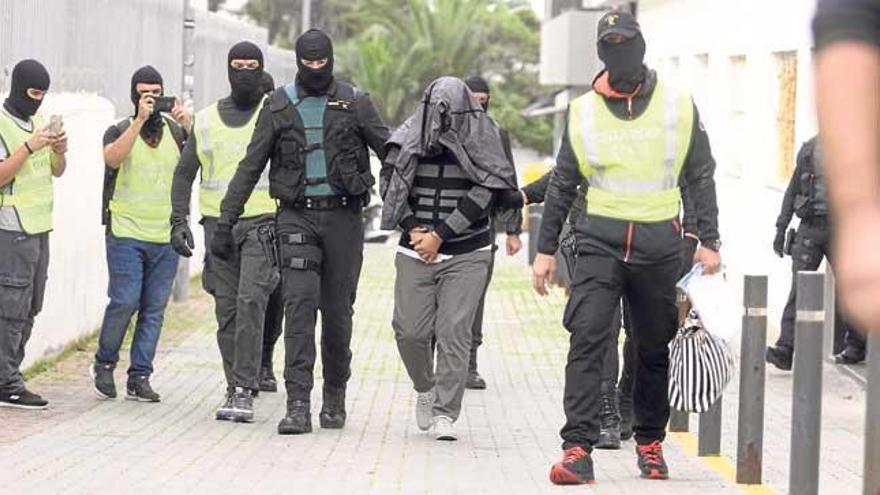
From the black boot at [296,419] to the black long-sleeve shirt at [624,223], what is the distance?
2.31 m

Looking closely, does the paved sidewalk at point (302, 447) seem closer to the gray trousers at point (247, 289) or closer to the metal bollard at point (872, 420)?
the gray trousers at point (247, 289)

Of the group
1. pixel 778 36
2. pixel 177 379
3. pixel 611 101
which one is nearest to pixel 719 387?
pixel 611 101

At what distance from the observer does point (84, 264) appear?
51.5ft

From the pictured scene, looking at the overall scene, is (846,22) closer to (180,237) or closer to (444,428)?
(444,428)

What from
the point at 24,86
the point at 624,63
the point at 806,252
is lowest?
the point at 806,252

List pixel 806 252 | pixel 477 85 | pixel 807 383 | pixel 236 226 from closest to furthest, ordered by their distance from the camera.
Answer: pixel 807 383
pixel 236 226
pixel 477 85
pixel 806 252

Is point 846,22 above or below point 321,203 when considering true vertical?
above

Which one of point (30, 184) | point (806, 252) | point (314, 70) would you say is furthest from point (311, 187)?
point (806, 252)

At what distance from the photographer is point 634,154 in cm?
866

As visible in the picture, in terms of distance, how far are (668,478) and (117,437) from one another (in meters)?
2.94

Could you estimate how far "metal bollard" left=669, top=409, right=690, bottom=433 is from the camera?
11228mm

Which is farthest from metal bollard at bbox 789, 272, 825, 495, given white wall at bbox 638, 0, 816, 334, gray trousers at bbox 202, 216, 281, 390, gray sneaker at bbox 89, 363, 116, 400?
white wall at bbox 638, 0, 816, 334

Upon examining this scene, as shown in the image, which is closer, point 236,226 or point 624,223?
point 624,223

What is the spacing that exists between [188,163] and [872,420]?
5.17 metres
